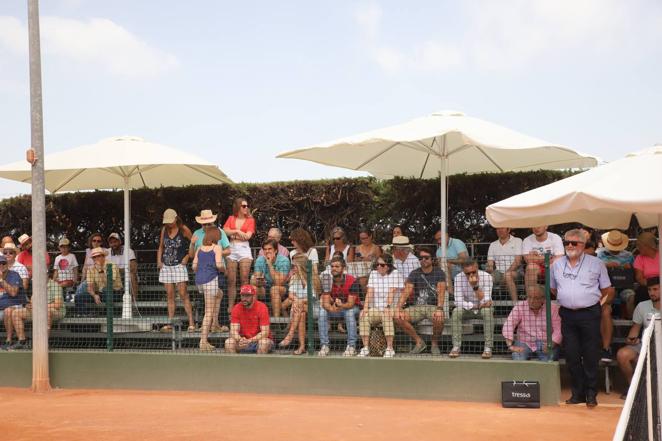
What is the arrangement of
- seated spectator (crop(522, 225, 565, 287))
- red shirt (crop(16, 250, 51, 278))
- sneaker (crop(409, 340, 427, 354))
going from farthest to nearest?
red shirt (crop(16, 250, 51, 278)), seated spectator (crop(522, 225, 565, 287)), sneaker (crop(409, 340, 427, 354))

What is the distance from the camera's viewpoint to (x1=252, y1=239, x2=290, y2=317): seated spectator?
39.9ft

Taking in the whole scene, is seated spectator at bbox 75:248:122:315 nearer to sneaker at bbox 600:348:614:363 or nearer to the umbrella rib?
the umbrella rib

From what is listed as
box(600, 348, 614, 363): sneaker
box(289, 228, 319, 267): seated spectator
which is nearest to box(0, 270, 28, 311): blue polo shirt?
box(289, 228, 319, 267): seated spectator

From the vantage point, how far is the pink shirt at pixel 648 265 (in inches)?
444

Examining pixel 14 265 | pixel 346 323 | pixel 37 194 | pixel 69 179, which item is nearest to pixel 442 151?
pixel 346 323

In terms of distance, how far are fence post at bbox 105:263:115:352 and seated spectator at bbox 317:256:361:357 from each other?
3054 millimetres

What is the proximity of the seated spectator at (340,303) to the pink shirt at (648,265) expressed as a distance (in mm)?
3482

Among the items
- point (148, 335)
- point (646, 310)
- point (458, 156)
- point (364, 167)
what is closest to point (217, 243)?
point (148, 335)

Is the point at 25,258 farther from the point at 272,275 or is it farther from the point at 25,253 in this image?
the point at 272,275

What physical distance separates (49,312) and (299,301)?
381 centimetres

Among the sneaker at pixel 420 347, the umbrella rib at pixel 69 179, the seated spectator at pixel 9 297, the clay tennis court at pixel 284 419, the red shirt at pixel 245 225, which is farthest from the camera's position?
the umbrella rib at pixel 69 179

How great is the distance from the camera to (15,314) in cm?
1341

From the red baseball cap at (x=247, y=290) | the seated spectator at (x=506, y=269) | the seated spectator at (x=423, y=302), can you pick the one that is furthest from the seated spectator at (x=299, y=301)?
the seated spectator at (x=506, y=269)

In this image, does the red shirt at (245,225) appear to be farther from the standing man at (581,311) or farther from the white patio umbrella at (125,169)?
the standing man at (581,311)
